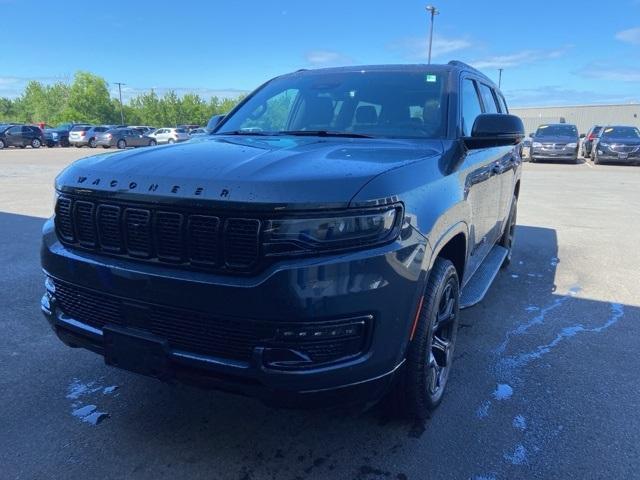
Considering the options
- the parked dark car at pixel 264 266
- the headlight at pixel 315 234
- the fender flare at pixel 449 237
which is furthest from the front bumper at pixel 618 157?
the headlight at pixel 315 234

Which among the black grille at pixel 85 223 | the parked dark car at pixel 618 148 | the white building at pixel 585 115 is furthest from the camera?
the white building at pixel 585 115

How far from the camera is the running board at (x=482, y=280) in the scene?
351 cm

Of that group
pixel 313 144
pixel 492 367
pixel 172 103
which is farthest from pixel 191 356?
pixel 172 103

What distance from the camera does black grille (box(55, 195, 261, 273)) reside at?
208 cm

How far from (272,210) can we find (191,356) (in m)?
0.72

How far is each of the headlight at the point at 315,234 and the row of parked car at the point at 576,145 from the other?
23.0 m

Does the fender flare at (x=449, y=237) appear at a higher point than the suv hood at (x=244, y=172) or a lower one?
lower

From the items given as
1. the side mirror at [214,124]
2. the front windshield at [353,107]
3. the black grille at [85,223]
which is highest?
the front windshield at [353,107]

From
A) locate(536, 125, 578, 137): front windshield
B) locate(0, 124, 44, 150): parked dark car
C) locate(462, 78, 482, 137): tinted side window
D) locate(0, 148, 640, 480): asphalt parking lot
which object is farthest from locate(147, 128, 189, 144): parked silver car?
locate(462, 78, 482, 137): tinted side window

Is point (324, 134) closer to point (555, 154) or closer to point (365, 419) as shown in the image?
point (365, 419)

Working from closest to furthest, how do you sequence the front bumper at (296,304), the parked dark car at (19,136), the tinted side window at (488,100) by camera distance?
1. the front bumper at (296,304)
2. the tinted side window at (488,100)
3. the parked dark car at (19,136)

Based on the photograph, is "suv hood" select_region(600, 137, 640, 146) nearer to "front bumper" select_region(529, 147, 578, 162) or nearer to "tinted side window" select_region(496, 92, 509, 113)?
"front bumper" select_region(529, 147, 578, 162)

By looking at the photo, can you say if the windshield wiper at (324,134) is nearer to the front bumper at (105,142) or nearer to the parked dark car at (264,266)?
the parked dark car at (264,266)

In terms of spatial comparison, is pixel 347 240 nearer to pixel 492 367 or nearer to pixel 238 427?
pixel 238 427
